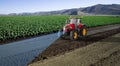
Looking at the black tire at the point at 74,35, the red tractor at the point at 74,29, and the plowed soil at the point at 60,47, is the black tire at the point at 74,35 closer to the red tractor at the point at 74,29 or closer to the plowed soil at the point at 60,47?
the red tractor at the point at 74,29

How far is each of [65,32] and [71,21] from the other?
1.25 meters

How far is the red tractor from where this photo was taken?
52.7ft

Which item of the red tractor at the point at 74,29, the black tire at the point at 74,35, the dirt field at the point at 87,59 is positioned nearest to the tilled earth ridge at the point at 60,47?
the black tire at the point at 74,35

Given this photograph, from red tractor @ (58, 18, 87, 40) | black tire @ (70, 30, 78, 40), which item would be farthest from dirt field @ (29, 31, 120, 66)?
red tractor @ (58, 18, 87, 40)

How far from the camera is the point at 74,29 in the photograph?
16250 millimetres

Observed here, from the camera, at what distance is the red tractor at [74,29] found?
16066 mm

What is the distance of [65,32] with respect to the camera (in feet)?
53.5

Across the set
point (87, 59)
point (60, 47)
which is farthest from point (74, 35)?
point (87, 59)

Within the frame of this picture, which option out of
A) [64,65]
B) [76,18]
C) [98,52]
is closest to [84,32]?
[76,18]

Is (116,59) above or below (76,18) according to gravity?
below

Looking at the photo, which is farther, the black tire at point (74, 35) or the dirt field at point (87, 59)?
the black tire at point (74, 35)

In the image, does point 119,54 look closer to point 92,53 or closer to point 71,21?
point 92,53

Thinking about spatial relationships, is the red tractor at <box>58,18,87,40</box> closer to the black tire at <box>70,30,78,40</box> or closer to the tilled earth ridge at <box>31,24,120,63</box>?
the black tire at <box>70,30,78,40</box>

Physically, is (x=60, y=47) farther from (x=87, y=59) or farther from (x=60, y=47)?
(x=87, y=59)
